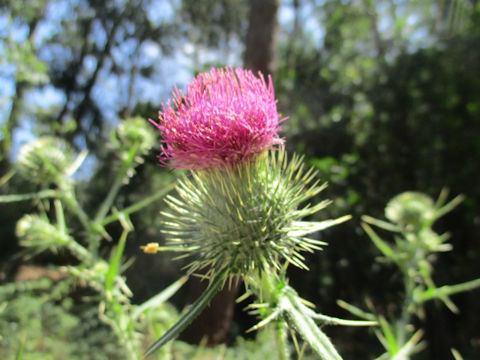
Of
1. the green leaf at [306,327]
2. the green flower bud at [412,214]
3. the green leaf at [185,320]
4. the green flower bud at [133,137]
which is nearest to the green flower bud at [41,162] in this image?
the green flower bud at [133,137]

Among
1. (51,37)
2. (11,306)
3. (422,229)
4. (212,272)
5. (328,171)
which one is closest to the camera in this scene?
(212,272)

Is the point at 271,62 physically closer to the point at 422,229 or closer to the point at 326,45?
the point at 422,229

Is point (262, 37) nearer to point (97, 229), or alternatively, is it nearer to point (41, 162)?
point (41, 162)

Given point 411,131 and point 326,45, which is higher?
point 326,45

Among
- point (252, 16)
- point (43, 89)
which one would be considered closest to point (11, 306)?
point (252, 16)

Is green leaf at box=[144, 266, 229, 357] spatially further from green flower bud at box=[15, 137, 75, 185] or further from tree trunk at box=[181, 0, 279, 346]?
tree trunk at box=[181, 0, 279, 346]

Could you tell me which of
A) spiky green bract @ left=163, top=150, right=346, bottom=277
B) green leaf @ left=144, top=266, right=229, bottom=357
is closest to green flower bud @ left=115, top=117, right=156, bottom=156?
spiky green bract @ left=163, top=150, right=346, bottom=277

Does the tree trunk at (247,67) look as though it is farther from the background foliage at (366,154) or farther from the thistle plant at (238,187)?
the thistle plant at (238,187)
